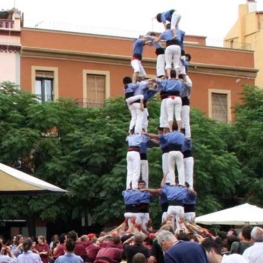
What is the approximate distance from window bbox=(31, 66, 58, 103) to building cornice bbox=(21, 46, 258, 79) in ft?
1.98

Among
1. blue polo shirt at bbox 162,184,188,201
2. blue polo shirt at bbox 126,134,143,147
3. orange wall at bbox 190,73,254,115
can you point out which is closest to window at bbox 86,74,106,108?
orange wall at bbox 190,73,254,115

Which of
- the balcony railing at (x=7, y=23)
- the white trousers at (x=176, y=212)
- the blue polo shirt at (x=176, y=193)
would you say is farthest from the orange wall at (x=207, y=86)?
the white trousers at (x=176, y=212)

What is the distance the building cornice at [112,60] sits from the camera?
40.8 metres

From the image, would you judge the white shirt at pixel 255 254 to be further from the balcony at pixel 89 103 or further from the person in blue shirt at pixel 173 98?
the balcony at pixel 89 103

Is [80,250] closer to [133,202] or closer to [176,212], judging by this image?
[176,212]

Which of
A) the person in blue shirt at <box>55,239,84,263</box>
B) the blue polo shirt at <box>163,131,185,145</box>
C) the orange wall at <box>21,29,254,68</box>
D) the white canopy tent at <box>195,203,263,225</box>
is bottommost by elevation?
the person in blue shirt at <box>55,239,84,263</box>

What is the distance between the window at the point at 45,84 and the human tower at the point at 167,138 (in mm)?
16208

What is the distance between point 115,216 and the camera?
111 ft

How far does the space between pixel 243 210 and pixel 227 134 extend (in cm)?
1681

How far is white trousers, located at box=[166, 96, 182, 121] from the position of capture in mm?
24172

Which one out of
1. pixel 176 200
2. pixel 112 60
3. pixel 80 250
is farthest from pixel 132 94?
pixel 112 60

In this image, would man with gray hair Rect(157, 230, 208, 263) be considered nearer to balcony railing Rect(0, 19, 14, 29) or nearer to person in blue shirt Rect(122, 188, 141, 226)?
person in blue shirt Rect(122, 188, 141, 226)

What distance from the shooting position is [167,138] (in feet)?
78.9

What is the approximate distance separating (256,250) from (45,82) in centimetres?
2953
